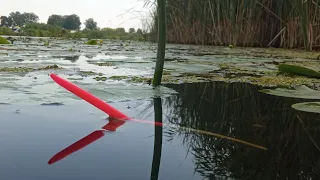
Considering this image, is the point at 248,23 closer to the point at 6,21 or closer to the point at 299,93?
the point at 299,93

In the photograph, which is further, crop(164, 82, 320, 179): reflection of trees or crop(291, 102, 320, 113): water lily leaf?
crop(291, 102, 320, 113): water lily leaf

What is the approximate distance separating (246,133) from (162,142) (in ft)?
0.81

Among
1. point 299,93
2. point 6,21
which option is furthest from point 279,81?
point 6,21

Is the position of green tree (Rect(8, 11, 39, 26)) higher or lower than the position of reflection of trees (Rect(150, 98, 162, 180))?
higher

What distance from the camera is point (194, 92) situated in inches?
62.1

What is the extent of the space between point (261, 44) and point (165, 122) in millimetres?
6489

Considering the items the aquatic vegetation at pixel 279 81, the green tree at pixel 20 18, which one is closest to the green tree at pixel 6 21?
the green tree at pixel 20 18

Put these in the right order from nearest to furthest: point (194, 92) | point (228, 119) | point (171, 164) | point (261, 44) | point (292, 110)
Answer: point (171, 164) < point (228, 119) < point (292, 110) < point (194, 92) < point (261, 44)

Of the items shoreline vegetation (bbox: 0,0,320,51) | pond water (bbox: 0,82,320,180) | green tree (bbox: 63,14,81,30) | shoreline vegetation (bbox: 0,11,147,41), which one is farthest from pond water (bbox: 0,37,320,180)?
green tree (bbox: 63,14,81,30)

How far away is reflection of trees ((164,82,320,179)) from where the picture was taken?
2.22 ft

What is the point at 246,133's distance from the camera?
93 cm

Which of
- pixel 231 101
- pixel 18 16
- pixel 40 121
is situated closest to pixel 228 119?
pixel 231 101

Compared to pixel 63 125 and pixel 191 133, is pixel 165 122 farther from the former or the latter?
pixel 63 125

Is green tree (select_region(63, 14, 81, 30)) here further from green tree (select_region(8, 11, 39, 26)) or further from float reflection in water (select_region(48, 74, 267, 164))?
float reflection in water (select_region(48, 74, 267, 164))
